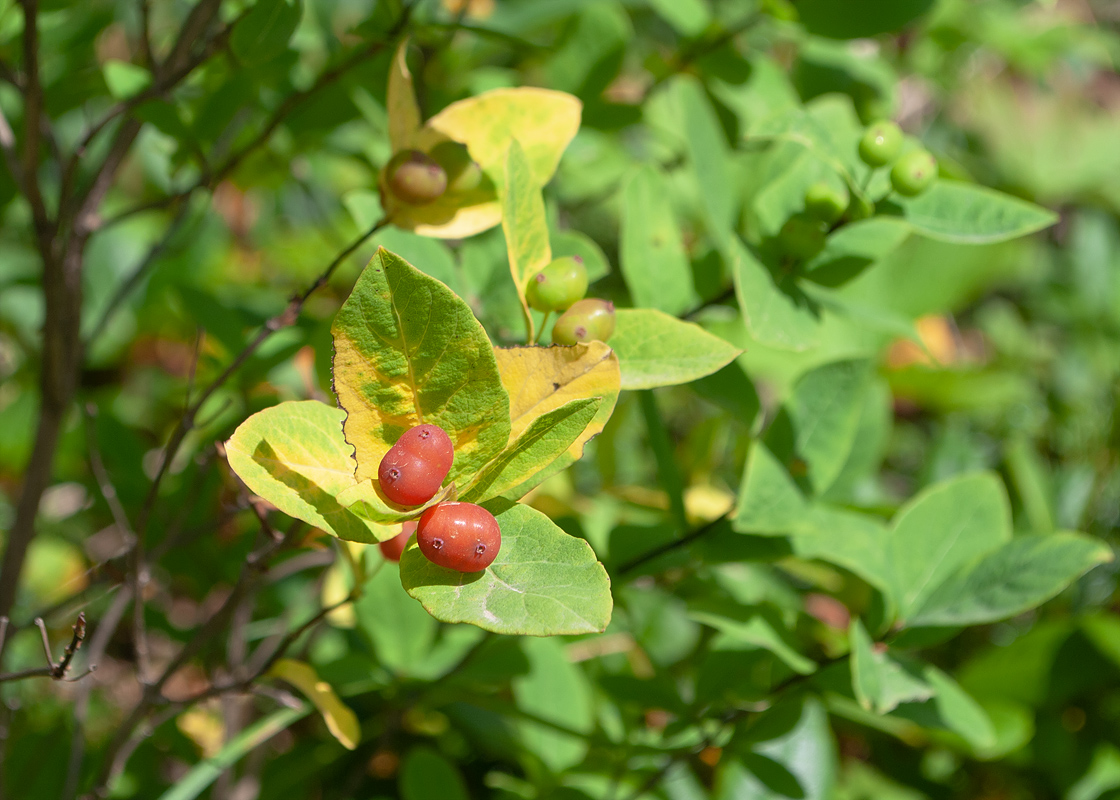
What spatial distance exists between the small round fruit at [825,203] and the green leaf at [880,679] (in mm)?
288

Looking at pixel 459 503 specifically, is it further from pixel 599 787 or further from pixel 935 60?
pixel 935 60

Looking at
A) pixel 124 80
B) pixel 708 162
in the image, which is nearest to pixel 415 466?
pixel 708 162

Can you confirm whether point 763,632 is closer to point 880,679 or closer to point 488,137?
point 880,679

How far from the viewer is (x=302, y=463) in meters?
0.45

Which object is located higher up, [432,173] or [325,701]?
[432,173]

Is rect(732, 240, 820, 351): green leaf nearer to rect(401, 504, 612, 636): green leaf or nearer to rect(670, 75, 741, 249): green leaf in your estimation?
rect(670, 75, 741, 249): green leaf

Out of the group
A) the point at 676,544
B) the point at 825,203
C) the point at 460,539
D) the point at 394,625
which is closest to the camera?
the point at 460,539

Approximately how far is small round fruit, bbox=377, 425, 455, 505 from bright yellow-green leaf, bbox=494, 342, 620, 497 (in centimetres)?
Answer: 4

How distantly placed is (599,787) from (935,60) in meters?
1.29

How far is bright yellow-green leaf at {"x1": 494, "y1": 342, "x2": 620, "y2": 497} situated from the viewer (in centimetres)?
47

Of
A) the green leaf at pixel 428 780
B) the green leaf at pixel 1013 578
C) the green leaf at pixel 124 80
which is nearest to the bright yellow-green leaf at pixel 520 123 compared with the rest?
the green leaf at pixel 124 80

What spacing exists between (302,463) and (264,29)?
365 millimetres

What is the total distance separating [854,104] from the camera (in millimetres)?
1069

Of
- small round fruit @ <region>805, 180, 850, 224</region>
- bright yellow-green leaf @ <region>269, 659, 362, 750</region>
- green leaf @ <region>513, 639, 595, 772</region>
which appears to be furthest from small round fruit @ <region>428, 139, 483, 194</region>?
green leaf @ <region>513, 639, 595, 772</region>
